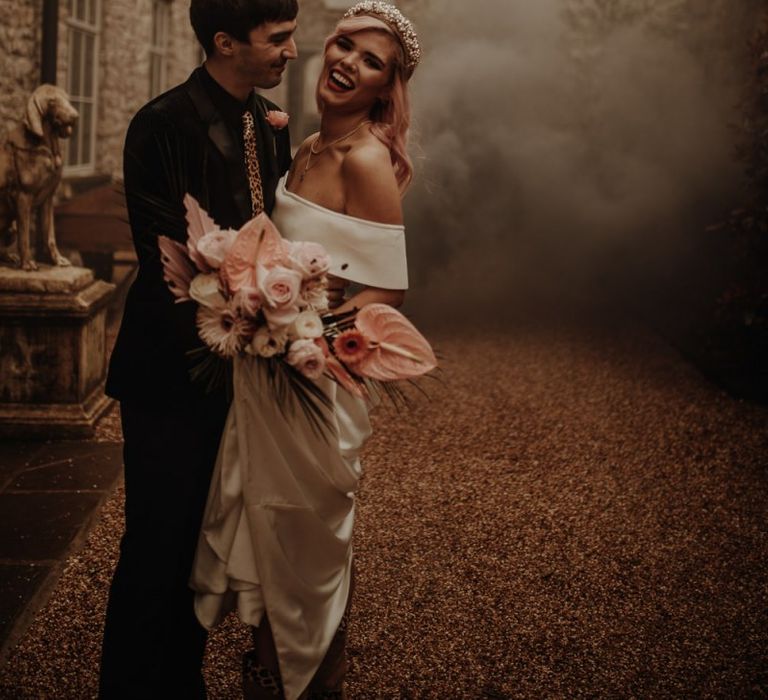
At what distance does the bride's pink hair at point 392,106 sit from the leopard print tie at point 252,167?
0.69 feet

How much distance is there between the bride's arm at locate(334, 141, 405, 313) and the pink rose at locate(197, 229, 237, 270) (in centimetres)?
39

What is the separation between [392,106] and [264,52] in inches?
14.2

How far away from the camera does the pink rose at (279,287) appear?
5.78ft

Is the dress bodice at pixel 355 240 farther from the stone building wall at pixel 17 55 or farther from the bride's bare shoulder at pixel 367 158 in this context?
the stone building wall at pixel 17 55

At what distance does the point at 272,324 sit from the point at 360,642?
160cm

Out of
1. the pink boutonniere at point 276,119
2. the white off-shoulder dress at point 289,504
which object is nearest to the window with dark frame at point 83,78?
the pink boutonniere at point 276,119

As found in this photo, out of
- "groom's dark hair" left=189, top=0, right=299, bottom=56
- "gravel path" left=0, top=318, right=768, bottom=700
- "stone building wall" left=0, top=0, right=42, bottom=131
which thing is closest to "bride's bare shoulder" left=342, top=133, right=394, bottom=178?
"groom's dark hair" left=189, top=0, right=299, bottom=56

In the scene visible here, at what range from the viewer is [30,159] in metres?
5.09

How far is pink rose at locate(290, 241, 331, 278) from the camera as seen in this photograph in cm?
183

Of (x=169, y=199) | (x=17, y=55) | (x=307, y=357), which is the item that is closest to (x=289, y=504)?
(x=307, y=357)

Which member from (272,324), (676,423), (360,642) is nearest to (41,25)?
(676,423)

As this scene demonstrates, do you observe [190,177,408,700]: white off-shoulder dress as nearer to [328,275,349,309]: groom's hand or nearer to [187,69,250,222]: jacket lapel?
[328,275,349,309]: groom's hand

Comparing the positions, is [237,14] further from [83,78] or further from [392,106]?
[83,78]

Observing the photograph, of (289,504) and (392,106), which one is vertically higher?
(392,106)
